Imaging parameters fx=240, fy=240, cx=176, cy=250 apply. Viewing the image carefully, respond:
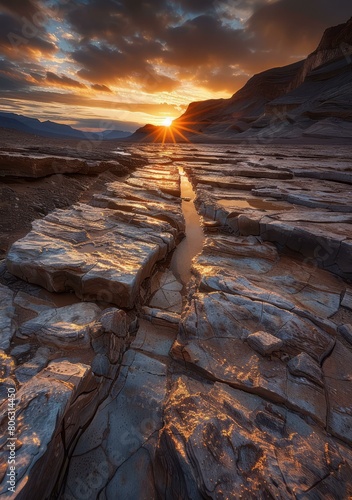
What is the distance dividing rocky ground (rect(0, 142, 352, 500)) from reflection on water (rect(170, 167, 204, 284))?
0.12 m

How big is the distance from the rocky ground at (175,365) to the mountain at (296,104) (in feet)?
82.3

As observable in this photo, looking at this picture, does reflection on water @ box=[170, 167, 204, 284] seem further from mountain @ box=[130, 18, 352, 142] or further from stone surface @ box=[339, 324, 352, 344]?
mountain @ box=[130, 18, 352, 142]

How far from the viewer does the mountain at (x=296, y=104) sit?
24250 mm

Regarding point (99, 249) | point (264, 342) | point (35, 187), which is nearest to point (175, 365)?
point (264, 342)

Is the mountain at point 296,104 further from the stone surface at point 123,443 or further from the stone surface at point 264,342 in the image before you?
the stone surface at point 123,443

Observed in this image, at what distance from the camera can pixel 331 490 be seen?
1.02 meters

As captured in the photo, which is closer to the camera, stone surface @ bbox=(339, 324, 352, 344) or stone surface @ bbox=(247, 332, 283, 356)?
stone surface @ bbox=(247, 332, 283, 356)

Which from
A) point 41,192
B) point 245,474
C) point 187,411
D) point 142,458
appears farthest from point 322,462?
point 41,192

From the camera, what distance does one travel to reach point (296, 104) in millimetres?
30656

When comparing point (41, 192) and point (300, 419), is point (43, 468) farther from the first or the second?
point (41, 192)

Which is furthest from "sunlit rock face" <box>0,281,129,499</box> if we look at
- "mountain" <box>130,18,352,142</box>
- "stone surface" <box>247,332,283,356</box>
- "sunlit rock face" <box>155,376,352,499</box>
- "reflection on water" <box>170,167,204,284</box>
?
"mountain" <box>130,18,352,142</box>

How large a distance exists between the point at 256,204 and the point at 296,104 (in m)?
34.6

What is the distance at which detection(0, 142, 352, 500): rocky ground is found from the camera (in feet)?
3.51

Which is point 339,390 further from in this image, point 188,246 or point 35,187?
point 35,187
